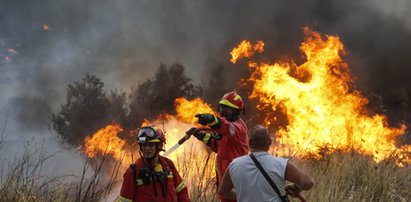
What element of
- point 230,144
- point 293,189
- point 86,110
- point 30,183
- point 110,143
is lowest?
point 293,189

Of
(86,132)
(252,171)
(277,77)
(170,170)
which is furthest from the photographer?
(86,132)

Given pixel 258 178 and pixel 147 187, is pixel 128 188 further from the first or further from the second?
pixel 258 178

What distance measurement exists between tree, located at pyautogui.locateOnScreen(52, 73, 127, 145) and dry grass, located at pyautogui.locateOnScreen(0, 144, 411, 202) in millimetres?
19267

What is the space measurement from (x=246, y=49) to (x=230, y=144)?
35.5 ft

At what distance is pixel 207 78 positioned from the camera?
22.0m

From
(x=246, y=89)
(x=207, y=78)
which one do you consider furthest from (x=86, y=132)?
(x=246, y=89)

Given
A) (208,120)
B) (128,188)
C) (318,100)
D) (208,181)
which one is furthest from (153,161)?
(318,100)

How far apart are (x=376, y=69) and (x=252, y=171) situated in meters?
19.0

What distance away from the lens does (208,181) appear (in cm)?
605

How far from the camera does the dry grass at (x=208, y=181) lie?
15.9 ft

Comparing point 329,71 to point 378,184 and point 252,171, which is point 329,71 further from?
point 252,171

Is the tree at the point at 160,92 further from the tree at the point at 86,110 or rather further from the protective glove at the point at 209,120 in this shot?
the protective glove at the point at 209,120

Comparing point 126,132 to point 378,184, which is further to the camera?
point 126,132

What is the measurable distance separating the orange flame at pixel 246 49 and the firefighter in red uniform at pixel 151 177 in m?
10.2
